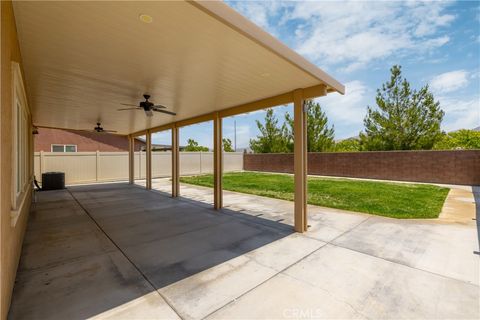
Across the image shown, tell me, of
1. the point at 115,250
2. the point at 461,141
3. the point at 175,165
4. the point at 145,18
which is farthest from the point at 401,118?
the point at 115,250

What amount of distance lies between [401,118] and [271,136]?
10.0m

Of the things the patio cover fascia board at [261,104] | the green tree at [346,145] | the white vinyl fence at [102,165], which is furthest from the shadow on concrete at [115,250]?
the green tree at [346,145]

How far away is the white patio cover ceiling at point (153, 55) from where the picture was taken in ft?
7.54

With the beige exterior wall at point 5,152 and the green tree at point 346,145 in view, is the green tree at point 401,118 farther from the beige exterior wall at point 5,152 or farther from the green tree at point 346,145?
the beige exterior wall at point 5,152

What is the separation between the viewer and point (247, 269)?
3035mm

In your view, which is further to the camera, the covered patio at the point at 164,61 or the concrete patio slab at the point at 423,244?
the concrete patio slab at the point at 423,244

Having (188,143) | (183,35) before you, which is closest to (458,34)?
(183,35)

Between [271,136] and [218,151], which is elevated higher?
[271,136]

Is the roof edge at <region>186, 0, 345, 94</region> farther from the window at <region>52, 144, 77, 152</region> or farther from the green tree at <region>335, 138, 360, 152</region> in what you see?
the window at <region>52, 144, 77, 152</region>

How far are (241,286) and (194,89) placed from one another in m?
3.73

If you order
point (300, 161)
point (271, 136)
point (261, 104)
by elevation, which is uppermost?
point (271, 136)

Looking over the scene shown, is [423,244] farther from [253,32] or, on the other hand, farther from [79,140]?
[79,140]

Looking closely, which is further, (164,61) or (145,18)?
(164,61)

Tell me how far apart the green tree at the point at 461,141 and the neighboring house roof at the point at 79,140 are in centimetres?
2253
